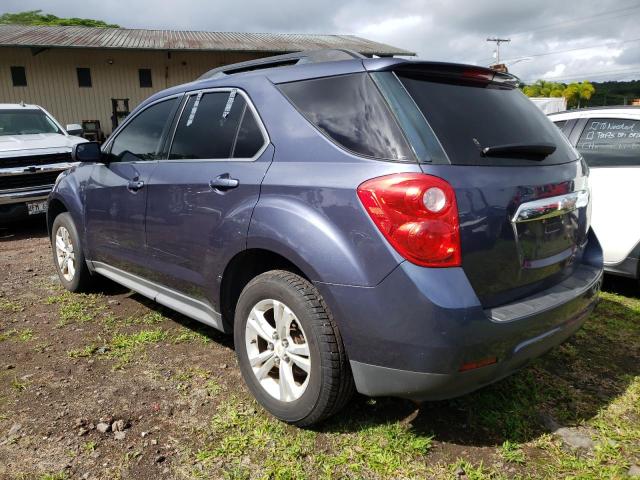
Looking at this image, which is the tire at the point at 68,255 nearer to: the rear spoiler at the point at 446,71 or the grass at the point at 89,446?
the grass at the point at 89,446

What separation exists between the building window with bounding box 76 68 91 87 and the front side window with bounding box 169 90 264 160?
70.9 ft

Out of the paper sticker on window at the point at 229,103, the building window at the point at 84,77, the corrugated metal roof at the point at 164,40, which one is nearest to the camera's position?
the paper sticker on window at the point at 229,103

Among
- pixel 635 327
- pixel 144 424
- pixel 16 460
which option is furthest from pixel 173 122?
pixel 635 327

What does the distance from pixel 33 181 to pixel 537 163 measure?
277 inches

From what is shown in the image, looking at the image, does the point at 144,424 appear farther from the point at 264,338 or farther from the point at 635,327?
the point at 635,327

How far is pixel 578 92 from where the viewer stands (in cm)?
8756

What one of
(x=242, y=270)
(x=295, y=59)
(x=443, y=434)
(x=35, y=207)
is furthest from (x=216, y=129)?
(x=35, y=207)

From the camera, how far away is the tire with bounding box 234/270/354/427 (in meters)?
2.18

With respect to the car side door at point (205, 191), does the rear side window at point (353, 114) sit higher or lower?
higher

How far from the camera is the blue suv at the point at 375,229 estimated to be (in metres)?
1.95

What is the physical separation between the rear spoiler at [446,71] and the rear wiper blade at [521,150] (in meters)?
0.39

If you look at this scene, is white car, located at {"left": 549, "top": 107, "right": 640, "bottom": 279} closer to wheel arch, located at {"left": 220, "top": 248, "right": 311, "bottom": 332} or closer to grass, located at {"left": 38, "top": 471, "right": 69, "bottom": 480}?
wheel arch, located at {"left": 220, "top": 248, "right": 311, "bottom": 332}

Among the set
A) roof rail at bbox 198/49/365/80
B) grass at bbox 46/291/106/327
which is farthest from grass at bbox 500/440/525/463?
grass at bbox 46/291/106/327

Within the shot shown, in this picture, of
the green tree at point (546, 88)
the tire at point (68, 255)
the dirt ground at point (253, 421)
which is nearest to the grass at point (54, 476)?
the dirt ground at point (253, 421)
